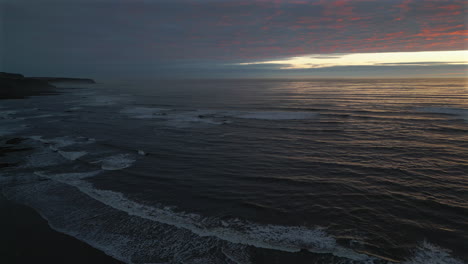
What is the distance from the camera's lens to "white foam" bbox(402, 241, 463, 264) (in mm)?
7496

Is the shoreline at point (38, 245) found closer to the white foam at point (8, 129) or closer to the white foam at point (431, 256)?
the white foam at point (431, 256)

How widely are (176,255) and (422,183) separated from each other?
12.4 m

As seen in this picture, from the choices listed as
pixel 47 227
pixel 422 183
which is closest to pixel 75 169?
pixel 47 227

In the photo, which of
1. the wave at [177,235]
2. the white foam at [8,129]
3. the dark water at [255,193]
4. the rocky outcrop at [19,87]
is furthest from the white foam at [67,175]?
the rocky outcrop at [19,87]

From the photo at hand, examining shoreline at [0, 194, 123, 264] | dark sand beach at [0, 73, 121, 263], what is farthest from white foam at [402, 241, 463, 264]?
dark sand beach at [0, 73, 121, 263]

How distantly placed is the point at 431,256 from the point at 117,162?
1637 cm

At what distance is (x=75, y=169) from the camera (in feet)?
51.8

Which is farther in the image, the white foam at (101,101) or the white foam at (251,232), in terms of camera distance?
the white foam at (101,101)

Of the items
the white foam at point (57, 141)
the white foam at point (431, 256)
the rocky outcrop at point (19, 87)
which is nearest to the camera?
the white foam at point (431, 256)

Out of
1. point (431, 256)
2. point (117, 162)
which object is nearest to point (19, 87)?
point (117, 162)

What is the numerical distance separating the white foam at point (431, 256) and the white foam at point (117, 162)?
1471 centimetres

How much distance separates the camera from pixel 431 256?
774cm

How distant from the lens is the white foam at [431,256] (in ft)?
24.6

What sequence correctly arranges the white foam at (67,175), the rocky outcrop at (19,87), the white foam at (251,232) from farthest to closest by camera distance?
the rocky outcrop at (19,87) < the white foam at (67,175) < the white foam at (251,232)
